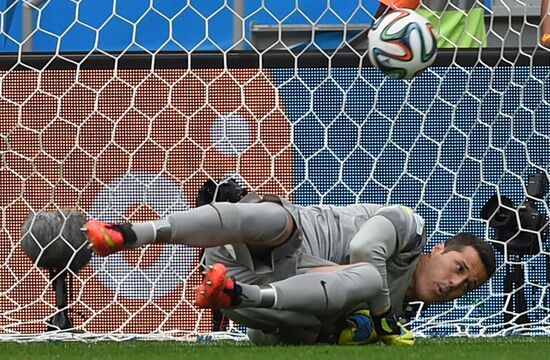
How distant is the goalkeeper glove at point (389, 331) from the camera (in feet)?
11.0

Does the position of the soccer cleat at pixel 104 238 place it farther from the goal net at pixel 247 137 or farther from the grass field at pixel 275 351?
the goal net at pixel 247 137

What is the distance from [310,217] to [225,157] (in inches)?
33.1

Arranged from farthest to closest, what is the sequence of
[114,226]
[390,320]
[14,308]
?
[14,308]
[390,320]
[114,226]

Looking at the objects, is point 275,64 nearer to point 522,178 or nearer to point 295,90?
point 295,90

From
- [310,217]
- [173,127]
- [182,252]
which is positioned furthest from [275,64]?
[310,217]

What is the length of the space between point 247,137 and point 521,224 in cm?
89

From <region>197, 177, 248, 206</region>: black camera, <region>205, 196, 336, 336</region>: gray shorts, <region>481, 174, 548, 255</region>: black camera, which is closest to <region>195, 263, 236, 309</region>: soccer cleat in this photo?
<region>205, 196, 336, 336</region>: gray shorts

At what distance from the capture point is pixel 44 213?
429 cm

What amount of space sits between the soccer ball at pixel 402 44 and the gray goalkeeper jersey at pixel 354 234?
18.0 inches

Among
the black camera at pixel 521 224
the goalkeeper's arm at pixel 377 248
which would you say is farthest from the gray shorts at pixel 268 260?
the black camera at pixel 521 224

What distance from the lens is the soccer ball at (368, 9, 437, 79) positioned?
378cm

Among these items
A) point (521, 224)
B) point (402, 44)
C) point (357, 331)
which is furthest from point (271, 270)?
point (521, 224)

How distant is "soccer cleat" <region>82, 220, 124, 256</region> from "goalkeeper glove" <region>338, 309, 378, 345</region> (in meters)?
0.65

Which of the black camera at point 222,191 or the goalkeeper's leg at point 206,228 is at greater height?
the goalkeeper's leg at point 206,228
